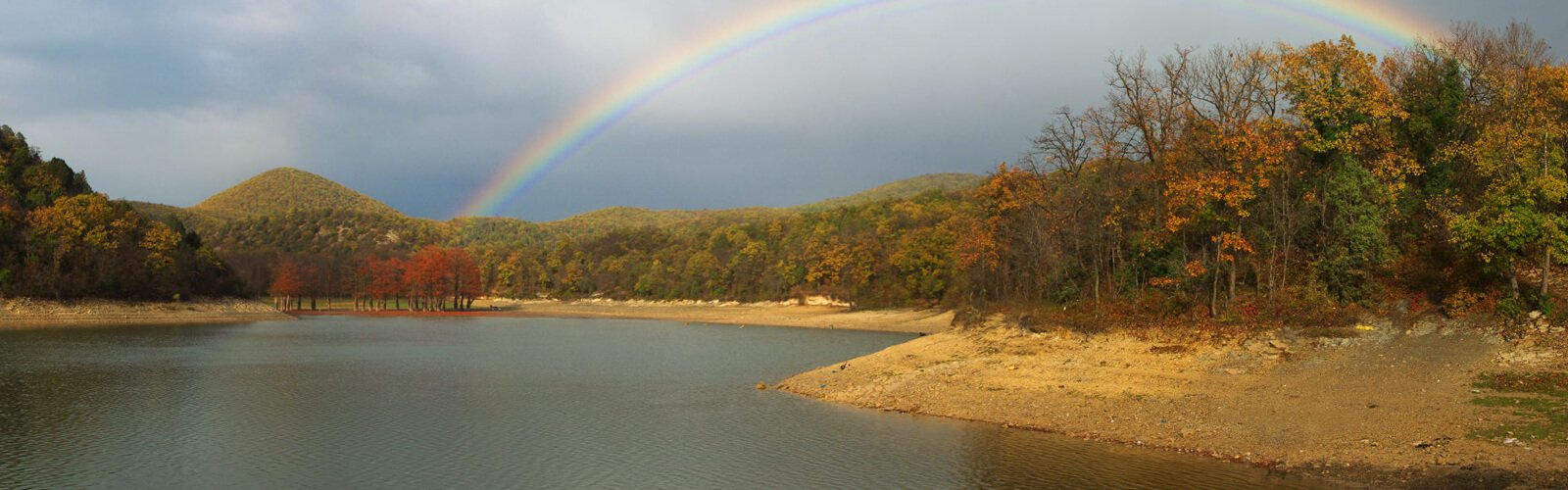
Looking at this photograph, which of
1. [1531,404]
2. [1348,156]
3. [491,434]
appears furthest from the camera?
[1348,156]

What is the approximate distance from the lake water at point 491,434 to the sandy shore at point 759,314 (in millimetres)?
26836

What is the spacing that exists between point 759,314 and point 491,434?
90.0 metres

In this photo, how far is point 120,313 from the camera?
A: 289 feet

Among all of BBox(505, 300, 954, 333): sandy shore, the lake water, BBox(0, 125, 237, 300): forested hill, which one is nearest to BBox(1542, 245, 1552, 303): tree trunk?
the lake water

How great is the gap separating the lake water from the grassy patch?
14.7 feet

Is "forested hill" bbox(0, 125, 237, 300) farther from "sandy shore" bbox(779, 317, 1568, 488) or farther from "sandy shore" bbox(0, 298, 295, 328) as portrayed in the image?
"sandy shore" bbox(779, 317, 1568, 488)

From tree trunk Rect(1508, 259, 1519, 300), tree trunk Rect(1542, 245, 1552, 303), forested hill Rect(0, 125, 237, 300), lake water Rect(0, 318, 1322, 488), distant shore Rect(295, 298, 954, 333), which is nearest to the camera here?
lake water Rect(0, 318, 1322, 488)

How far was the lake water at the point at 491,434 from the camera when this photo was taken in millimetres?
18828

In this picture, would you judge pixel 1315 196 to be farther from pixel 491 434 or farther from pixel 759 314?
pixel 759 314

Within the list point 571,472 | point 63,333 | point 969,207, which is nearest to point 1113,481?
point 571,472

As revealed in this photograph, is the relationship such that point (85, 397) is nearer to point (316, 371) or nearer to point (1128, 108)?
point (316, 371)

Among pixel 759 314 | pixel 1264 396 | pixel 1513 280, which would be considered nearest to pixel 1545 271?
pixel 1513 280

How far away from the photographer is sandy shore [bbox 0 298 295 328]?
7850 centimetres

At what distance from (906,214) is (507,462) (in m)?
99.4
